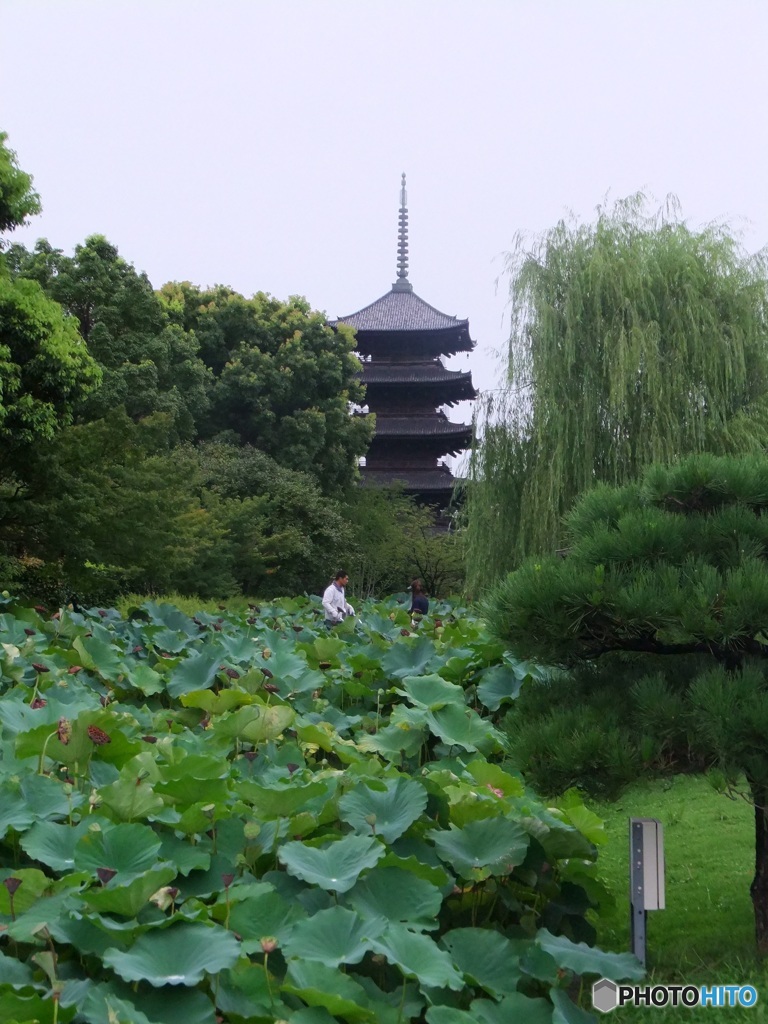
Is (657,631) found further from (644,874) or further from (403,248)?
(403,248)

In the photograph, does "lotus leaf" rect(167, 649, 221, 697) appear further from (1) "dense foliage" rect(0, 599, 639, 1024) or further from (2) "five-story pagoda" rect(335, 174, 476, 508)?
(2) "five-story pagoda" rect(335, 174, 476, 508)

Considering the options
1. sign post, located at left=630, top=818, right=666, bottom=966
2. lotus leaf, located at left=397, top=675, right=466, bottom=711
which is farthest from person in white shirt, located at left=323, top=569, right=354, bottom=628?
sign post, located at left=630, top=818, right=666, bottom=966

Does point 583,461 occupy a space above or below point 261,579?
above

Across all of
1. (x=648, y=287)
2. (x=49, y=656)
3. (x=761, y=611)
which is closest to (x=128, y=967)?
(x=761, y=611)

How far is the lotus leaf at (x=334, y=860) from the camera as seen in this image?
1.99m

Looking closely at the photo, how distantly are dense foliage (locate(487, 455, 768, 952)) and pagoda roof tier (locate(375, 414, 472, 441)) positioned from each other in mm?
22665

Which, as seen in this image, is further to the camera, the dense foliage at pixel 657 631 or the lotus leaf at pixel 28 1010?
the dense foliage at pixel 657 631

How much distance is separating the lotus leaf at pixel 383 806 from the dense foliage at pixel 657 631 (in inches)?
19.3

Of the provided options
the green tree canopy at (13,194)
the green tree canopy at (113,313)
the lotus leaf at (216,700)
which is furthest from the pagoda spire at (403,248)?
the lotus leaf at (216,700)

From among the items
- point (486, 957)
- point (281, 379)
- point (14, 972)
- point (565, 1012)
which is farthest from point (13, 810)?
point (281, 379)

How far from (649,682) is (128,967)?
1503mm

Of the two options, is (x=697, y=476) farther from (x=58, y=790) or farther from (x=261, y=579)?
(x=261, y=579)

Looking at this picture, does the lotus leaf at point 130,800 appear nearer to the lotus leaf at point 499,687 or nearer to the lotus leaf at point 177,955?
the lotus leaf at point 177,955

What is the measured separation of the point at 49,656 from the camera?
4.32 m
